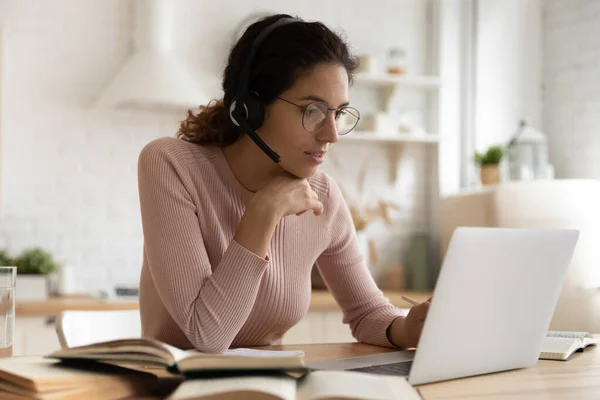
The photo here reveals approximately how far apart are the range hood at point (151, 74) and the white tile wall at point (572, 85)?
5.99 feet

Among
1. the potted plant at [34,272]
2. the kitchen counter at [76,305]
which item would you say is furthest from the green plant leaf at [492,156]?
the potted plant at [34,272]

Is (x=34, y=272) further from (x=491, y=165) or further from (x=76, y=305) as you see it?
(x=491, y=165)

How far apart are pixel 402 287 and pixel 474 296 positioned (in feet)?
9.24

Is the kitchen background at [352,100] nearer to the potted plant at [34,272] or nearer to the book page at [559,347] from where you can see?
the potted plant at [34,272]

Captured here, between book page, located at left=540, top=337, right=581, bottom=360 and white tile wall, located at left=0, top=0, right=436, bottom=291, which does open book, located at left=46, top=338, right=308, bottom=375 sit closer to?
book page, located at left=540, top=337, right=581, bottom=360

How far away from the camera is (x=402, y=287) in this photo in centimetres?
379

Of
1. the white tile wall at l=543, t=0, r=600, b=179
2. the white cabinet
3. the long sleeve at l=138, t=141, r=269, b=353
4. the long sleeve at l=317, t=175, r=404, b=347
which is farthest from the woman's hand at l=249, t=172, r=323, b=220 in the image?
the white tile wall at l=543, t=0, r=600, b=179

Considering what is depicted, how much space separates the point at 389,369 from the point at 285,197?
0.42 m

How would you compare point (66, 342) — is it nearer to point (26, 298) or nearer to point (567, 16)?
point (26, 298)

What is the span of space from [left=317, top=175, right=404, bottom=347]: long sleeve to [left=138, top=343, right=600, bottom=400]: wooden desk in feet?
1.10

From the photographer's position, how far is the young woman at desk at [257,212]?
4.34 feet

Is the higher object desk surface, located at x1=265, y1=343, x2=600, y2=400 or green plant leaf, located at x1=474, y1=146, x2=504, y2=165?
green plant leaf, located at x1=474, y1=146, x2=504, y2=165

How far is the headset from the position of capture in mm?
1524

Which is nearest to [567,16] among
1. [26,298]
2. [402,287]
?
[402,287]
